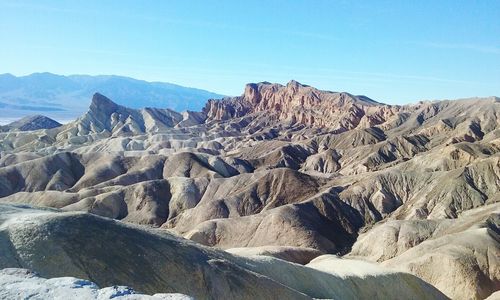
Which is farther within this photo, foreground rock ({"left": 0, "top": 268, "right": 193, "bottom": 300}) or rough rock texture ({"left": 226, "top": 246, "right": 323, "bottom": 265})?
rough rock texture ({"left": 226, "top": 246, "right": 323, "bottom": 265})

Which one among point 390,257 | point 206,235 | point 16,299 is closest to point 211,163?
point 206,235

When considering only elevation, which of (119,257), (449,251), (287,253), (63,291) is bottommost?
(449,251)

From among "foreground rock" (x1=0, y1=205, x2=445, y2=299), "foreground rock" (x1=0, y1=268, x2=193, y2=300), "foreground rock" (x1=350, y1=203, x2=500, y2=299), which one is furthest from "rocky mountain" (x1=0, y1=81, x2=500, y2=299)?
"foreground rock" (x1=0, y1=268, x2=193, y2=300)

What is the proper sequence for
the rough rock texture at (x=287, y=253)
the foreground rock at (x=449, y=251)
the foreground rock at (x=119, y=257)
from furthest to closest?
1. the foreground rock at (x=449, y=251)
2. the rough rock texture at (x=287, y=253)
3. the foreground rock at (x=119, y=257)

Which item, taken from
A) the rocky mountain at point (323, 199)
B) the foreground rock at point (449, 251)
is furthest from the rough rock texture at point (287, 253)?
the foreground rock at point (449, 251)

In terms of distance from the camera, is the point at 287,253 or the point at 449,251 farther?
the point at 449,251

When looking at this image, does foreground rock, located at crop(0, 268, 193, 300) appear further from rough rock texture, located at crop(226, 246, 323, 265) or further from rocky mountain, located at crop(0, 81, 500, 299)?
rough rock texture, located at crop(226, 246, 323, 265)

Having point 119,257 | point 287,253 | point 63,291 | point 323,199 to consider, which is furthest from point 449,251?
point 63,291

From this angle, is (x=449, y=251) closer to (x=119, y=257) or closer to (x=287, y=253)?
(x=287, y=253)

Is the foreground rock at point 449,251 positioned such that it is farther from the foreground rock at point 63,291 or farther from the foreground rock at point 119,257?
the foreground rock at point 63,291
